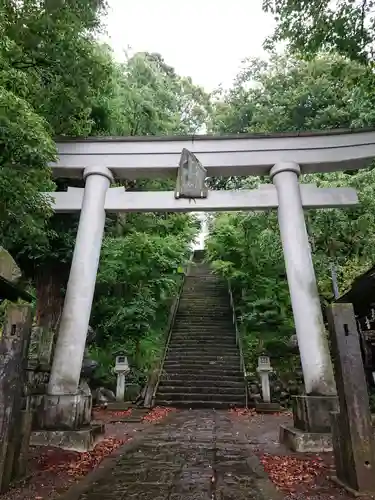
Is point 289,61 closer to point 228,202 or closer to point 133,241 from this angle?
point 133,241

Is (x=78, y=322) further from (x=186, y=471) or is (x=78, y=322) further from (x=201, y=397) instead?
(x=201, y=397)

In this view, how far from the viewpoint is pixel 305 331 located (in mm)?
6660

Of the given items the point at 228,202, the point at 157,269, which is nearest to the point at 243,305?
the point at 157,269

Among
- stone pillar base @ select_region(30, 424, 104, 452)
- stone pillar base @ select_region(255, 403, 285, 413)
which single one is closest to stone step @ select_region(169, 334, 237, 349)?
stone pillar base @ select_region(255, 403, 285, 413)

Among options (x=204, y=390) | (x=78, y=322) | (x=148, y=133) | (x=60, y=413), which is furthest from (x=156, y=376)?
(x=148, y=133)

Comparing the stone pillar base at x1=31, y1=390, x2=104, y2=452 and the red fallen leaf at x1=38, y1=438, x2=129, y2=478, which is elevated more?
the stone pillar base at x1=31, y1=390, x2=104, y2=452

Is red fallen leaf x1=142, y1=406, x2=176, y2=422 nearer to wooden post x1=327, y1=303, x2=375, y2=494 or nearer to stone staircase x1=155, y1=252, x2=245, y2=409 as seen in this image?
stone staircase x1=155, y1=252, x2=245, y2=409

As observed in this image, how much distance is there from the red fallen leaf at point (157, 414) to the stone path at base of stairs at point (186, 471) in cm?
166

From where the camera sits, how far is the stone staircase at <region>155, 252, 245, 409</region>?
34.3 ft

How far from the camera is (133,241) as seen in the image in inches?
484

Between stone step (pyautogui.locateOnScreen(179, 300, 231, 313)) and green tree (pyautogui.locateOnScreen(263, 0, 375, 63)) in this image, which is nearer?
green tree (pyautogui.locateOnScreen(263, 0, 375, 63))

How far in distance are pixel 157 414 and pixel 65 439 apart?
3.97 m

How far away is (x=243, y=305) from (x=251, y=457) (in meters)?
10.3

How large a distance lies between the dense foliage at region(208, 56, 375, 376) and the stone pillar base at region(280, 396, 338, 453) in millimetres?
5697
